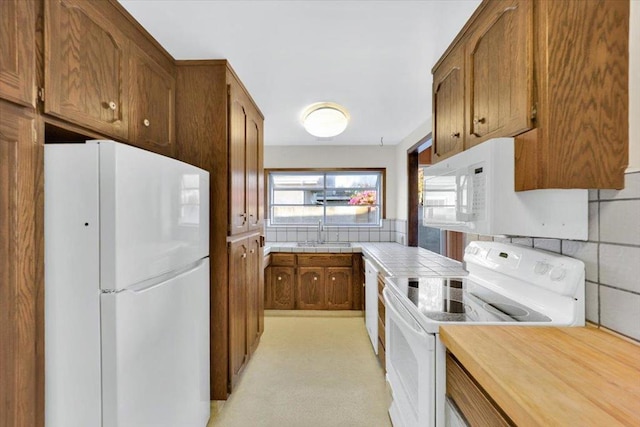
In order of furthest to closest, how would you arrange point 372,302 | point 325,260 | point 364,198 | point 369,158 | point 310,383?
point 364,198
point 369,158
point 325,260
point 372,302
point 310,383

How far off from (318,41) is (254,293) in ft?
6.37

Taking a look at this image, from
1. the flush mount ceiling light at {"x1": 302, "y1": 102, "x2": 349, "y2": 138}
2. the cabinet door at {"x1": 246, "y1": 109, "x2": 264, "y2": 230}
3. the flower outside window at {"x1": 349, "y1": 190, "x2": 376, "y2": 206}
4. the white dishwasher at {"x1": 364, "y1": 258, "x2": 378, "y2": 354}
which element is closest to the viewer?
the cabinet door at {"x1": 246, "y1": 109, "x2": 264, "y2": 230}

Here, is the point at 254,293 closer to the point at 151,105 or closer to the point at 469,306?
the point at 151,105

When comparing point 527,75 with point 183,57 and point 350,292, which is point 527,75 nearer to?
point 183,57

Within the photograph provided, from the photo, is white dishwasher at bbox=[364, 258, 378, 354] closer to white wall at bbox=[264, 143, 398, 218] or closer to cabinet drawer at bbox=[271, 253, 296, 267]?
cabinet drawer at bbox=[271, 253, 296, 267]

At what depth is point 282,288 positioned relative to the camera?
3621mm

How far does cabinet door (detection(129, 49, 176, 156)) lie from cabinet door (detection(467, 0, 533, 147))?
5.14ft

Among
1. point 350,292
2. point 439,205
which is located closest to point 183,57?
point 439,205

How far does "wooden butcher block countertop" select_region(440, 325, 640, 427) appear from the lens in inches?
24.2

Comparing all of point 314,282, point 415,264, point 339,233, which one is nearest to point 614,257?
point 415,264

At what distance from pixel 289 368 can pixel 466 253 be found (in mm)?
1636

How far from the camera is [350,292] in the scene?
3.60m

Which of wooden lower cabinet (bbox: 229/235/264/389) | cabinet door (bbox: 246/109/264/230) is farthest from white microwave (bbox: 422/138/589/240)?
cabinet door (bbox: 246/109/264/230)

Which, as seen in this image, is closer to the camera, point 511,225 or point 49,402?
point 49,402
